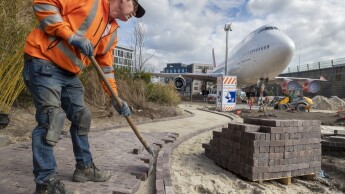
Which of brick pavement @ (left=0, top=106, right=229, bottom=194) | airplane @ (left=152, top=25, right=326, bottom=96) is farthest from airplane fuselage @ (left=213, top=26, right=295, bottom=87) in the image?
brick pavement @ (left=0, top=106, right=229, bottom=194)

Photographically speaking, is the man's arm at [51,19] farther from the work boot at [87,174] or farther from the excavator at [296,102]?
the excavator at [296,102]

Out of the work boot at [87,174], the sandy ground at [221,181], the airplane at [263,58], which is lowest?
the sandy ground at [221,181]

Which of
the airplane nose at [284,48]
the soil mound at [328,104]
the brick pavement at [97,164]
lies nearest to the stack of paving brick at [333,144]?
the brick pavement at [97,164]

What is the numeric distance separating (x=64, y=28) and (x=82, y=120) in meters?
0.81

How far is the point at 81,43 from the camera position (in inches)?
87.5

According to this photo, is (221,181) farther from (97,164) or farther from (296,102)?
(296,102)

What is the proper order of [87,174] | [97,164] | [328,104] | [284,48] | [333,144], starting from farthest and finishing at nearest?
A: [328,104]
[284,48]
[333,144]
[97,164]
[87,174]

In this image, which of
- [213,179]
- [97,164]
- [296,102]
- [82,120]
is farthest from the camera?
[296,102]

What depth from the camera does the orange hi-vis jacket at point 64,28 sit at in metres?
2.21

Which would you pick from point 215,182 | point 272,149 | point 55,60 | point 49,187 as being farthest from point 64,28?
point 272,149

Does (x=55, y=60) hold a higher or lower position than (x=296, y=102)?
higher

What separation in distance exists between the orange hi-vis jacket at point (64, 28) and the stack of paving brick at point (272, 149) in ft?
6.78

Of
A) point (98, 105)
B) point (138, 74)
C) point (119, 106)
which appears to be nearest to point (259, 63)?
point (138, 74)

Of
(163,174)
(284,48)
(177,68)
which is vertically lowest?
(163,174)
